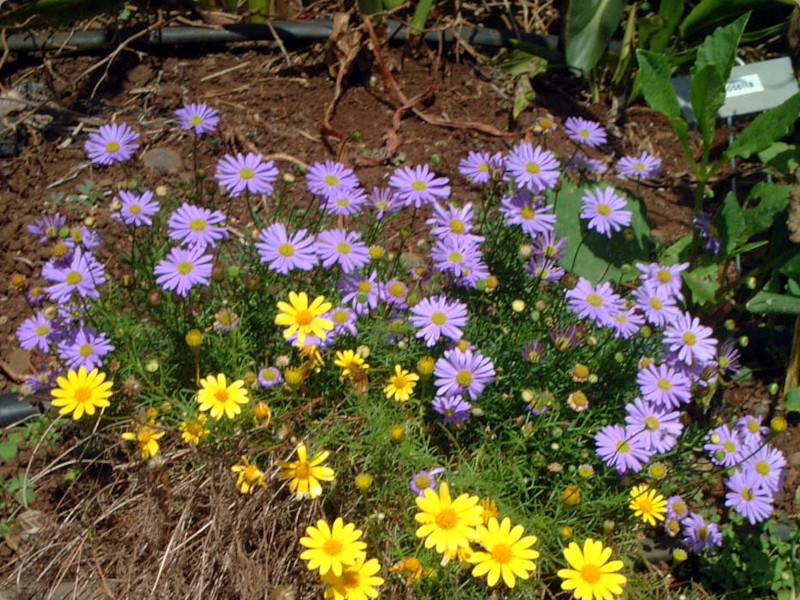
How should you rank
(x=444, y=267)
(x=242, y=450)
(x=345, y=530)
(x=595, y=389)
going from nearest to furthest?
1. (x=345, y=530)
2. (x=242, y=450)
3. (x=444, y=267)
4. (x=595, y=389)

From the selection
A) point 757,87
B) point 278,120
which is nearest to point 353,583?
Result: point 278,120

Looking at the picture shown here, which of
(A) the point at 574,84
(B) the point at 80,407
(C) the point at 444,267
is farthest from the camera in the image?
(A) the point at 574,84

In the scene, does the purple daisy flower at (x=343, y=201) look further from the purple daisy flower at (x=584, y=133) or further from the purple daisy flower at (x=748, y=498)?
the purple daisy flower at (x=748, y=498)

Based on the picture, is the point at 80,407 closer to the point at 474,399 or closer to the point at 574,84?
the point at 474,399

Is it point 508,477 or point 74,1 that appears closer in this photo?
point 508,477

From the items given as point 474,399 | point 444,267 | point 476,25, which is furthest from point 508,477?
point 476,25

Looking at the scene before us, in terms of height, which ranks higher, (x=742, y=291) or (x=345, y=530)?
(x=345, y=530)

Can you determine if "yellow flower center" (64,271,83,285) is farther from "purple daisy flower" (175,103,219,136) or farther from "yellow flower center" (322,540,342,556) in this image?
"yellow flower center" (322,540,342,556)

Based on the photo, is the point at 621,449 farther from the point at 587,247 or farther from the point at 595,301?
the point at 587,247
